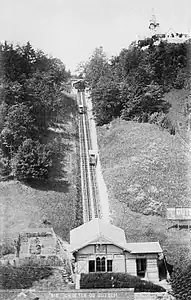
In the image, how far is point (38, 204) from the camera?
21750 millimetres

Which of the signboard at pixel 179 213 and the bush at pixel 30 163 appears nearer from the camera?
the signboard at pixel 179 213

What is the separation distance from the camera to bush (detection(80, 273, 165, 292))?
15.1 metres

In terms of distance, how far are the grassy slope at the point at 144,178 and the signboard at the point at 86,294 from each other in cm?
359

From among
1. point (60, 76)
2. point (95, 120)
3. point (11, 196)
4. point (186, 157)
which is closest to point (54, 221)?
point (11, 196)

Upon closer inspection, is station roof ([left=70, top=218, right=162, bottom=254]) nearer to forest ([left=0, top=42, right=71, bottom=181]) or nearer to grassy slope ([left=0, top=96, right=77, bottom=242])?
grassy slope ([left=0, top=96, right=77, bottom=242])

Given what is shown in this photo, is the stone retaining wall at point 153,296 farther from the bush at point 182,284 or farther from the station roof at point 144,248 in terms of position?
the station roof at point 144,248

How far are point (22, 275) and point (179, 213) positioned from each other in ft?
24.6

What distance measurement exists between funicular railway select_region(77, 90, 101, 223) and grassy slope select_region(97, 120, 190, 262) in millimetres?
577

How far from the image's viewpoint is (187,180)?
23.2 m

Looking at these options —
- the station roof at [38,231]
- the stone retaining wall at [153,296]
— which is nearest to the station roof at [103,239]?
the stone retaining wall at [153,296]

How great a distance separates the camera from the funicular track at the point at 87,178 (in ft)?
71.6

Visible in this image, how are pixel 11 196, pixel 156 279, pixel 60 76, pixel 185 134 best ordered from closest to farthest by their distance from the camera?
pixel 156 279 < pixel 11 196 < pixel 185 134 < pixel 60 76

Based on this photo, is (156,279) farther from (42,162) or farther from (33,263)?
(42,162)

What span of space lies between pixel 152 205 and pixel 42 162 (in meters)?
5.10
